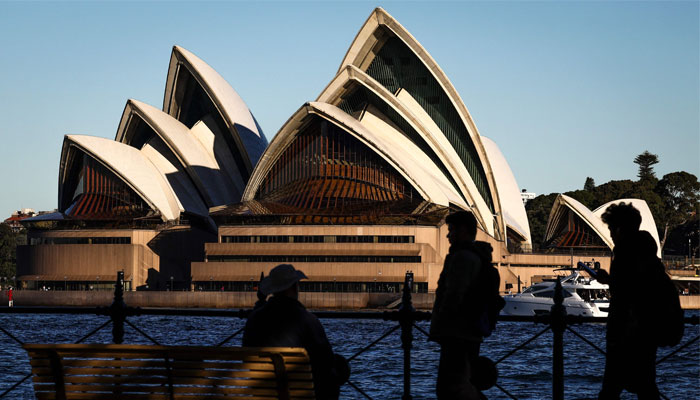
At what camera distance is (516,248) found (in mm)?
82375

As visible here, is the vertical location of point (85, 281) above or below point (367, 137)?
below

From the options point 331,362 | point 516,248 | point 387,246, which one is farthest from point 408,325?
point 516,248

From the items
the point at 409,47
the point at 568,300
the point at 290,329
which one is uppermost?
the point at 409,47

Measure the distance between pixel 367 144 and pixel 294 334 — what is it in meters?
58.4

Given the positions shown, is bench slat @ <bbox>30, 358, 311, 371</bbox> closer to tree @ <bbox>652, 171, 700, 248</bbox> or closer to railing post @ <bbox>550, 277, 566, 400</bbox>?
railing post @ <bbox>550, 277, 566, 400</bbox>

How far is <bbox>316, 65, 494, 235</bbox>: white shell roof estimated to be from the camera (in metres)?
65.6

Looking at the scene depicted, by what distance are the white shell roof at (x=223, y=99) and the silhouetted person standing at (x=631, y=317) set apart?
63925 mm

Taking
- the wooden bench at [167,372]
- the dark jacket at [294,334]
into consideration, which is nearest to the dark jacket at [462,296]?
the dark jacket at [294,334]

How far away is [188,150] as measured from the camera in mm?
70688

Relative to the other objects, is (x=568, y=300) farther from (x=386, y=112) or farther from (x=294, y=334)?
(x=294, y=334)

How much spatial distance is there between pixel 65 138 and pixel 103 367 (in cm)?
6595

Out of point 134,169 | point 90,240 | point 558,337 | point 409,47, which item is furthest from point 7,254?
point 558,337

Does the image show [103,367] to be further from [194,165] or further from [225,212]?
[194,165]

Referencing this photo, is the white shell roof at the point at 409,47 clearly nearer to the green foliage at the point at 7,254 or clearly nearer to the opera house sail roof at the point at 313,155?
the opera house sail roof at the point at 313,155
